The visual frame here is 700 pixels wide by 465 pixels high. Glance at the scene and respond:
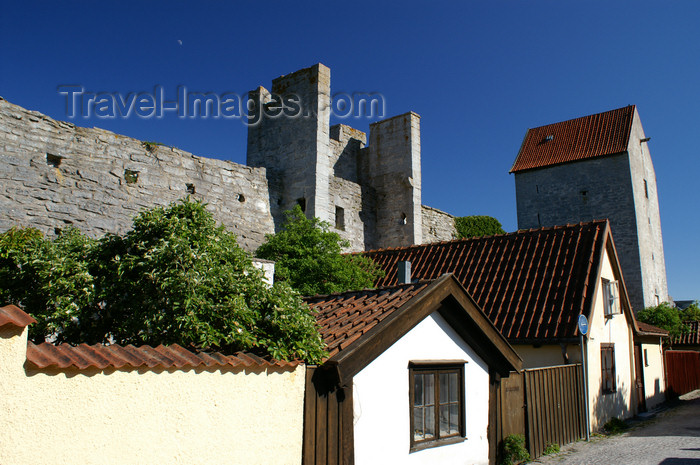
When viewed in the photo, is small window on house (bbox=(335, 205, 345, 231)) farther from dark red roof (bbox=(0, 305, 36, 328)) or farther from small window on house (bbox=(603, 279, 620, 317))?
dark red roof (bbox=(0, 305, 36, 328))

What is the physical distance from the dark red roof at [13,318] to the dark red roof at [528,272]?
8.68m

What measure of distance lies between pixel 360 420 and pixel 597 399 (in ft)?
24.6

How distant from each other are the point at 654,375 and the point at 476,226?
9805 millimetres

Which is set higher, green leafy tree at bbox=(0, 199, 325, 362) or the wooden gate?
green leafy tree at bbox=(0, 199, 325, 362)

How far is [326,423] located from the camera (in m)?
5.85

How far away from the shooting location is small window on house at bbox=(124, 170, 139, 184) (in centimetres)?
1352

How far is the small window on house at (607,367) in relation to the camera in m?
12.3

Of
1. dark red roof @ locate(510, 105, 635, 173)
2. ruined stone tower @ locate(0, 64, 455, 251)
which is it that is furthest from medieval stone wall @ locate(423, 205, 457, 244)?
dark red roof @ locate(510, 105, 635, 173)

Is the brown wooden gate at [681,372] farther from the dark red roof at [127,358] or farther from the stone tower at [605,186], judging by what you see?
the dark red roof at [127,358]

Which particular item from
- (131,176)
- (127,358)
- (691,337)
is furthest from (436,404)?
(691,337)

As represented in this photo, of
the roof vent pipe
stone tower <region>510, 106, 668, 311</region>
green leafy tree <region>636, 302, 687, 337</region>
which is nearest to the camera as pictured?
the roof vent pipe

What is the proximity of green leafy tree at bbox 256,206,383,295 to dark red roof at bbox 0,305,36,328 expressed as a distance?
349 inches

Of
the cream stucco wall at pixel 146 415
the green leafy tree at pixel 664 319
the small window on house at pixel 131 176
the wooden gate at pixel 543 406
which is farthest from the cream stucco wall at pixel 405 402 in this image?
the green leafy tree at pixel 664 319

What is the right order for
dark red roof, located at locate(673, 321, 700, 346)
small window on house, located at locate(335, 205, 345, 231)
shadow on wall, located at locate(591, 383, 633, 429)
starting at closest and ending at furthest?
shadow on wall, located at locate(591, 383, 633, 429) < small window on house, located at locate(335, 205, 345, 231) < dark red roof, located at locate(673, 321, 700, 346)
